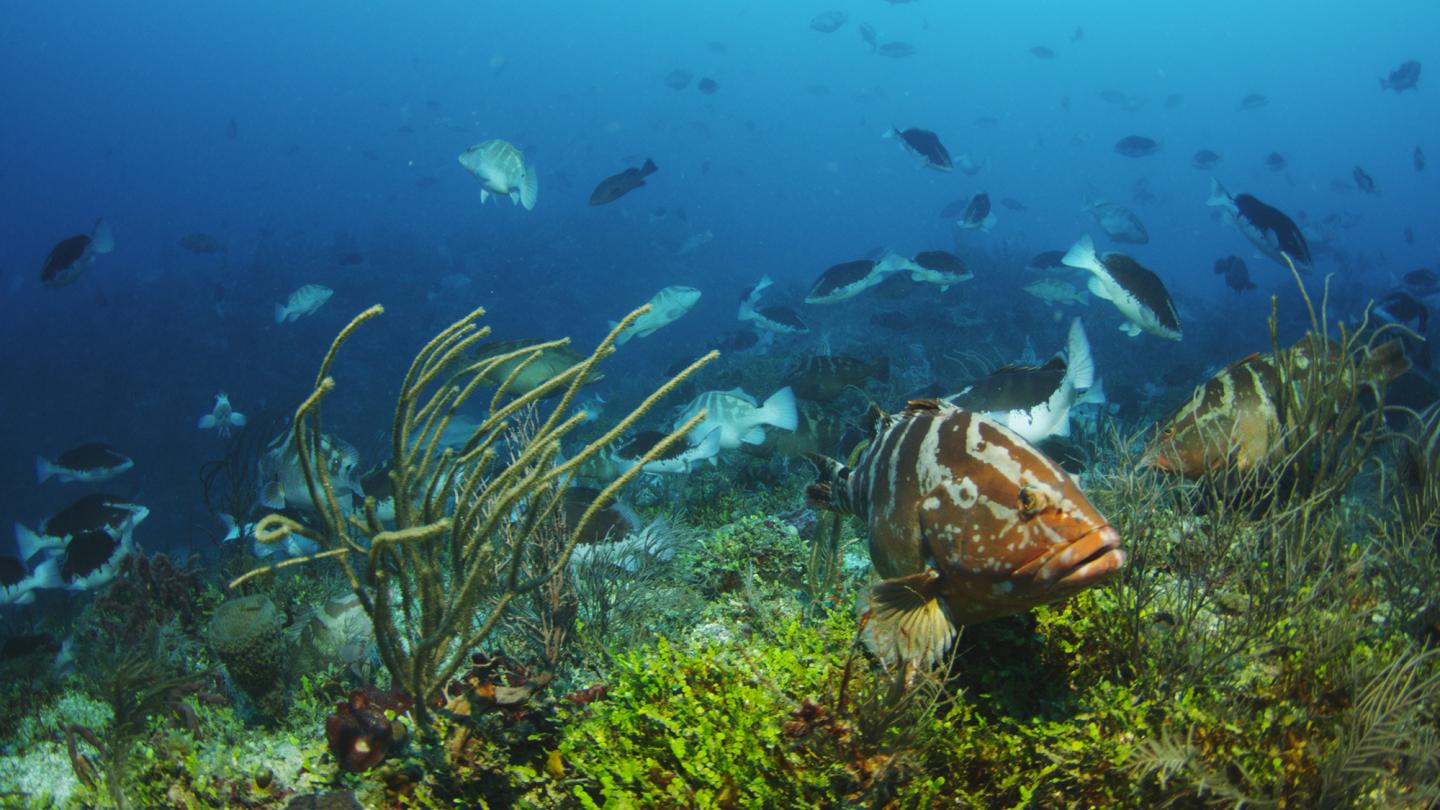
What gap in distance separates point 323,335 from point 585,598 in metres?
25.9

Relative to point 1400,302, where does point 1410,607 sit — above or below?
above

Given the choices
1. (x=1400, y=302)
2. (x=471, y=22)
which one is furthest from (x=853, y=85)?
(x=1400, y=302)

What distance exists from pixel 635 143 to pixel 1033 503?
365 feet

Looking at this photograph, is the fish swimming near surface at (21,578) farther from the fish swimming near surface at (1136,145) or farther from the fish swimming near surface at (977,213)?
the fish swimming near surface at (1136,145)

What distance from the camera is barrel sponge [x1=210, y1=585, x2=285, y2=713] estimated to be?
12.8 ft

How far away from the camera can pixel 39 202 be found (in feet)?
323

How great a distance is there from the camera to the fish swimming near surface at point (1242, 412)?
362 cm

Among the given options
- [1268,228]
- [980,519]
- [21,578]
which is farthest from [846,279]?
[21,578]

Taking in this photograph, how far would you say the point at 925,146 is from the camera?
11.3 m

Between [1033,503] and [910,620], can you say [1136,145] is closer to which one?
[1033,503]

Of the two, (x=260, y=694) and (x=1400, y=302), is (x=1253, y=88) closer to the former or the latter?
(x=1400, y=302)

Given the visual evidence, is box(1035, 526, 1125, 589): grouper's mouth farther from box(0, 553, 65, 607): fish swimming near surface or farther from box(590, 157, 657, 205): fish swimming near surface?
box(590, 157, 657, 205): fish swimming near surface

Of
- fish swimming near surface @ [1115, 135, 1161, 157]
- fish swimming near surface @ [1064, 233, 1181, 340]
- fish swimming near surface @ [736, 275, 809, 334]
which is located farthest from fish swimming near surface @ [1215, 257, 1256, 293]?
fish swimming near surface @ [1115, 135, 1161, 157]

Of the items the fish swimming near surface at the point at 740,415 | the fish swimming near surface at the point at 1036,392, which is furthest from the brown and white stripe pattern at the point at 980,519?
the fish swimming near surface at the point at 740,415
